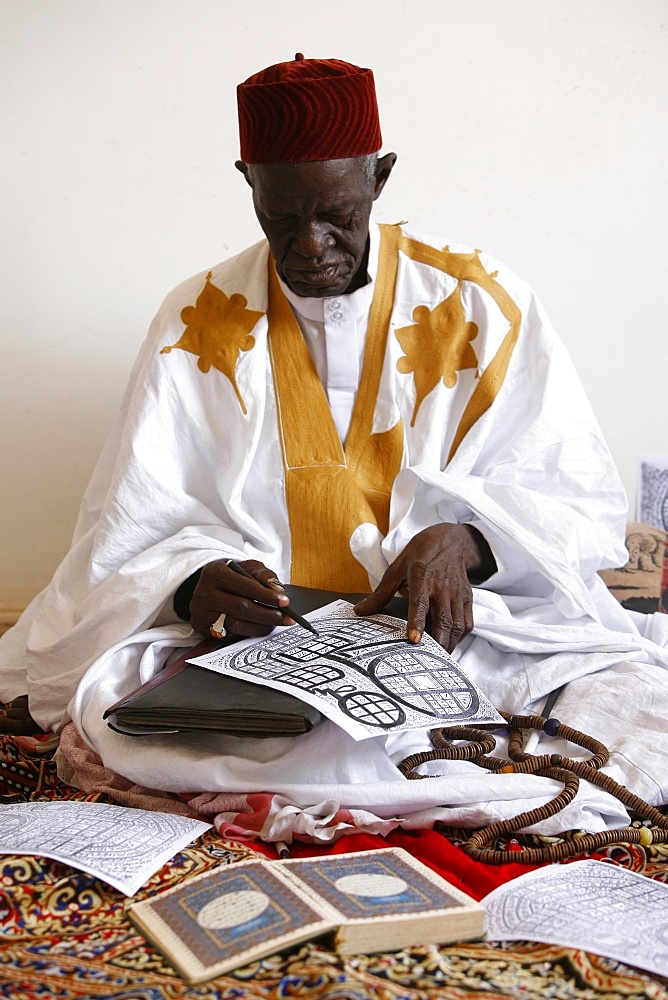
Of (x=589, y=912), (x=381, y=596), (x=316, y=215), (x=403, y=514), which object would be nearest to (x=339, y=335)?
(x=316, y=215)

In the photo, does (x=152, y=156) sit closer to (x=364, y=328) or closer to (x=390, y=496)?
(x=364, y=328)

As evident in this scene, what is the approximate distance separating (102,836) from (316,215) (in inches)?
44.7

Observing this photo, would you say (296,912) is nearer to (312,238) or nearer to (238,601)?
(238,601)

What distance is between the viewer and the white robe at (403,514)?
6.01 feet

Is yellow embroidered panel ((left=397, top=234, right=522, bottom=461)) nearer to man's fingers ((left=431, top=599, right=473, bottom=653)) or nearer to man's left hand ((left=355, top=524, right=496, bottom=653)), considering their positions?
man's left hand ((left=355, top=524, right=496, bottom=653))

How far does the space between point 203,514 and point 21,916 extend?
98 cm

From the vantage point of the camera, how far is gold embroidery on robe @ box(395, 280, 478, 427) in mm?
2123

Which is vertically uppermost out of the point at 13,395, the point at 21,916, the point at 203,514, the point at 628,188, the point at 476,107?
the point at 476,107

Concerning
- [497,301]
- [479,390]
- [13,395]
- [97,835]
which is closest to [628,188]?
[497,301]

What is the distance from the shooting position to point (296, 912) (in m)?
1.17

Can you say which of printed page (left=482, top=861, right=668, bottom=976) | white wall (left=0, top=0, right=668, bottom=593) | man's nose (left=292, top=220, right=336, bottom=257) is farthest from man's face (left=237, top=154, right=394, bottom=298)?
printed page (left=482, top=861, right=668, bottom=976)

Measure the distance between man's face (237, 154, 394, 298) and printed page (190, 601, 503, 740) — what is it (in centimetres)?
68

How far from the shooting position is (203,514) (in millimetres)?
2111

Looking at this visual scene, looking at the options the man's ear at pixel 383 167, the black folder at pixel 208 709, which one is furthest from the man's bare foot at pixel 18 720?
the man's ear at pixel 383 167
